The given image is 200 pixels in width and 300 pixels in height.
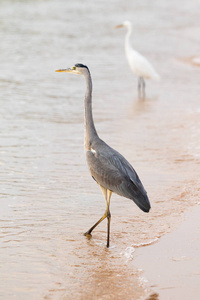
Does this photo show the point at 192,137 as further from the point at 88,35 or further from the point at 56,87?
the point at 88,35

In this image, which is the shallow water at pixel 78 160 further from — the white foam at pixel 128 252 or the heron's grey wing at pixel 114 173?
the heron's grey wing at pixel 114 173

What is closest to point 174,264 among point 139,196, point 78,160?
point 139,196

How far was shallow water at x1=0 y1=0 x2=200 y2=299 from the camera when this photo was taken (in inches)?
206

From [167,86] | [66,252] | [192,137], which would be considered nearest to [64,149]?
[192,137]

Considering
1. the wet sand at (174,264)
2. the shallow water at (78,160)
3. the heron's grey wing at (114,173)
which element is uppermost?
the heron's grey wing at (114,173)

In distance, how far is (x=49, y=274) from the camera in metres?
5.10

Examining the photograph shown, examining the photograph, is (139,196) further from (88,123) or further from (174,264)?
(88,123)

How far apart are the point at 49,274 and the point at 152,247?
110cm

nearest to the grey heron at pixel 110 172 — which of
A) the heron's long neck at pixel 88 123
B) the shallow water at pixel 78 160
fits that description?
the heron's long neck at pixel 88 123

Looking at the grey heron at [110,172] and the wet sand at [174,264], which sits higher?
the grey heron at [110,172]

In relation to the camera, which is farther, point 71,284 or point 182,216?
point 182,216

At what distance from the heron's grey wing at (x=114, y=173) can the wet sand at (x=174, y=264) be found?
54 centimetres

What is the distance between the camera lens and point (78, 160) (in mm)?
8391

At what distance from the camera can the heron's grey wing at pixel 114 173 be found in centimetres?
570
